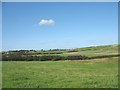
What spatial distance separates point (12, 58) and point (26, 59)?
221 cm

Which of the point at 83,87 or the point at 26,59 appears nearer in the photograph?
the point at 83,87

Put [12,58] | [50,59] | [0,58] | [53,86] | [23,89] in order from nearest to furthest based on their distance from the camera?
[23,89] < [53,86] < [0,58] < [12,58] < [50,59]

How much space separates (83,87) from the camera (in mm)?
13773

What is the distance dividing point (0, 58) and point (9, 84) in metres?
24.1

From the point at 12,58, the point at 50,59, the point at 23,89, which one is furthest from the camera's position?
the point at 50,59

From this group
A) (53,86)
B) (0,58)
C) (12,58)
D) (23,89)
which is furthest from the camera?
(12,58)

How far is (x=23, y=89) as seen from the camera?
13.0 metres

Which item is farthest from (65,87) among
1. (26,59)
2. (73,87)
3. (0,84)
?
(26,59)

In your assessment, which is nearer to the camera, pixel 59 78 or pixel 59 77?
pixel 59 78

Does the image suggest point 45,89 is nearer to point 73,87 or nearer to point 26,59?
point 73,87

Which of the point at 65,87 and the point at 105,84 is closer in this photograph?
the point at 65,87

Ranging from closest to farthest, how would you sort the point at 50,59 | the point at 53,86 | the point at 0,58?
the point at 53,86 < the point at 0,58 < the point at 50,59

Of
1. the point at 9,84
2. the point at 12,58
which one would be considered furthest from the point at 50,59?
the point at 9,84

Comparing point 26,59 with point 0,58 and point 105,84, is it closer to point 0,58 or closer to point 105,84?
point 0,58
